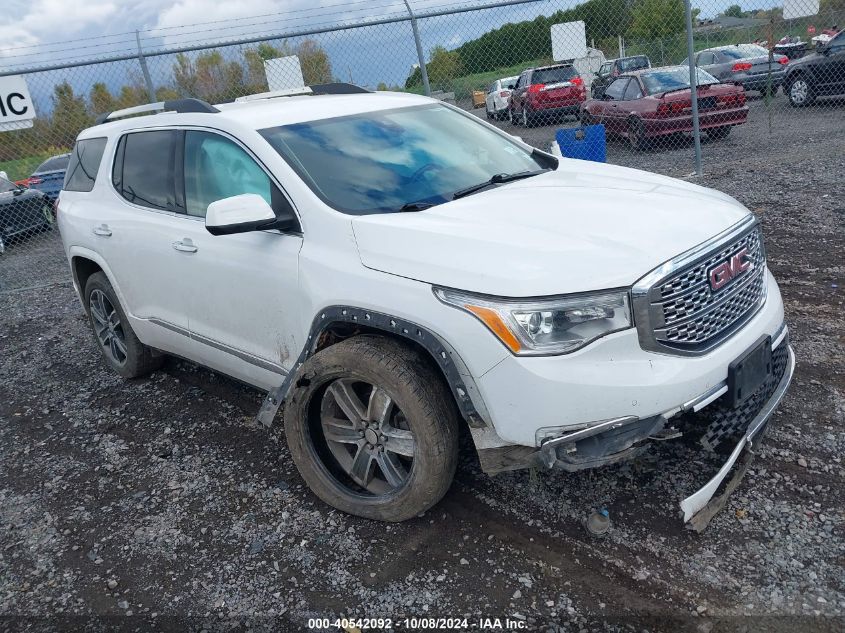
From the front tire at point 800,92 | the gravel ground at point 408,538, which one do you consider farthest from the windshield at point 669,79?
the gravel ground at point 408,538

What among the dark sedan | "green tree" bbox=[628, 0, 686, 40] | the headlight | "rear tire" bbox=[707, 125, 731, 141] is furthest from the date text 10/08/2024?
"green tree" bbox=[628, 0, 686, 40]

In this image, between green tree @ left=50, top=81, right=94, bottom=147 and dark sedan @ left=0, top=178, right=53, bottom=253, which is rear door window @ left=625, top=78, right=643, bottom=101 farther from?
dark sedan @ left=0, top=178, right=53, bottom=253

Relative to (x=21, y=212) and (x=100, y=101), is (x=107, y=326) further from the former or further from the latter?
(x=21, y=212)

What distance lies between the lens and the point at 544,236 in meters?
2.87

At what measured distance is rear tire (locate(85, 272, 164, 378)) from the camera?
5086mm

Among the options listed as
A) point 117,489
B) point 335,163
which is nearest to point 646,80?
point 335,163

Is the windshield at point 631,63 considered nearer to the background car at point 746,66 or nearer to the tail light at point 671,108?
the background car at point 746,66

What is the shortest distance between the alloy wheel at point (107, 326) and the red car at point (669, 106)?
33.3ft

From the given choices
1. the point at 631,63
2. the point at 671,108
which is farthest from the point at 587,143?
the point at 631,63

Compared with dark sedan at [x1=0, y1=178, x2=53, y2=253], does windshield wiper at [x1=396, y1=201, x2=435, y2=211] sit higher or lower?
higher

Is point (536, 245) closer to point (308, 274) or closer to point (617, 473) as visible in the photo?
point (308, 274)

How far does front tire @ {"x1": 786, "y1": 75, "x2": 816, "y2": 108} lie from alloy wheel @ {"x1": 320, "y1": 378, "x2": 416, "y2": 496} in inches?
629

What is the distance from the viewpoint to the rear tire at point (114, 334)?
5.09 meters

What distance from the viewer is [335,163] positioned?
3545 mm
